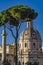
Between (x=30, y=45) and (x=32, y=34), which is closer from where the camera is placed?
(x=30, y=45)

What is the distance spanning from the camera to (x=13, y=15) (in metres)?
37.2

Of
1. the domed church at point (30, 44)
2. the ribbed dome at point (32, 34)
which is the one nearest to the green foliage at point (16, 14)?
the domed church at point (30, 44)

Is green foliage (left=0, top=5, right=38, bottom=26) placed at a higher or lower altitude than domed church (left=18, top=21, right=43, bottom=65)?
higher

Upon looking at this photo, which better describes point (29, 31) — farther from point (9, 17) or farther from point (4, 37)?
point (9, 17)

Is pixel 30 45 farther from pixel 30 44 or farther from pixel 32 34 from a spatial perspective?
pixel 32 34

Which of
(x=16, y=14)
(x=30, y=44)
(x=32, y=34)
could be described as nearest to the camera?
(x=16, y=14)

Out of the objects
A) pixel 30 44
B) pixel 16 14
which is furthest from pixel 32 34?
pixel 16 14

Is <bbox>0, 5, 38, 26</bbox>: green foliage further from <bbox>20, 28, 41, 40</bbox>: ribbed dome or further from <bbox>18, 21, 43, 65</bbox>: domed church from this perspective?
<bbox>20, 28, 41, 40</bbox>: ribbed dome

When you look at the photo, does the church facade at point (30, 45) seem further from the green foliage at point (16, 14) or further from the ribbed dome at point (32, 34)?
the green foliage at point (16, 14)

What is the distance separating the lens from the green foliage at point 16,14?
36506 millimetres

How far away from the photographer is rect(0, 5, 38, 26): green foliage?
1437 inches

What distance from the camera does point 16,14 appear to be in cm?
3662

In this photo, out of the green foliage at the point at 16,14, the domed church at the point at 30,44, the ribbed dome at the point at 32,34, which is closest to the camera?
the green foliage at the point at 16,14

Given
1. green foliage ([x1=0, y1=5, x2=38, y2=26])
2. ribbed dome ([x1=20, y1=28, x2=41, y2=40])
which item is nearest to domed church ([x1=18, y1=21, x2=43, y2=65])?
ribbed dome ([x1=20, y1=28, x2=41, y2=40])
